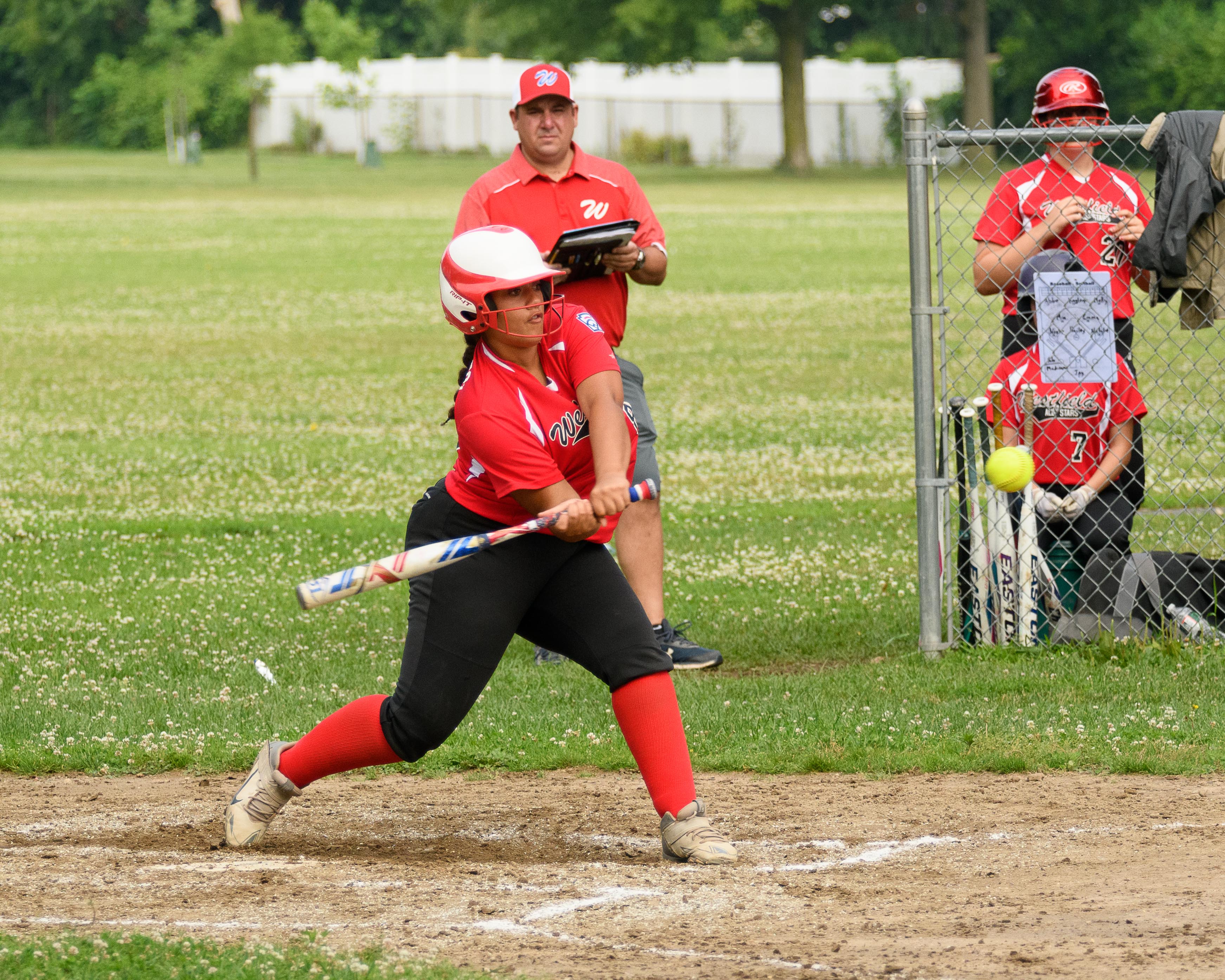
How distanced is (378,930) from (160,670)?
3.35 m

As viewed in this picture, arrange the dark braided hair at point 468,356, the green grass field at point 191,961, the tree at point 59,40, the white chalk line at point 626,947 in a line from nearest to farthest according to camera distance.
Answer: the green grass field at point 191,961, the white chalk line at point 626,947, the dark braided hair at point 468,356, the tree at point 59,40

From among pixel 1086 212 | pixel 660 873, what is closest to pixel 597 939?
pixel 660 873

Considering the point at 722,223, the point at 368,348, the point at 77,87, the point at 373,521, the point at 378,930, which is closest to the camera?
the point at 378,930

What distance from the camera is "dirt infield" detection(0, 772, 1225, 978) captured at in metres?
3.94

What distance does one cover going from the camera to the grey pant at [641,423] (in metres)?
7.04

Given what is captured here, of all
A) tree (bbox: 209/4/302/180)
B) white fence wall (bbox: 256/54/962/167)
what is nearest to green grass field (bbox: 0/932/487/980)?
tree (bbox: 209/4/302/180)

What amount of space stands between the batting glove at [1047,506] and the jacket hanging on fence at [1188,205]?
3.34 ft

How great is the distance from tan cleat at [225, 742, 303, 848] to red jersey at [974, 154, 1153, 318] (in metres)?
3.79

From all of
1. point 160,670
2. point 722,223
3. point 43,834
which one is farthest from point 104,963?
point 722,223

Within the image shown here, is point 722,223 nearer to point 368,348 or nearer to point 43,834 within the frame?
point 368,348

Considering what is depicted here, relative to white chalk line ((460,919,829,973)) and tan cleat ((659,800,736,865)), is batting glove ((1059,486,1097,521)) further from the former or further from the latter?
white chalk line ((460,919,829,973))

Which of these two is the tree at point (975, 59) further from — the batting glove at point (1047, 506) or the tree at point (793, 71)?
the batting glove at point (1047, 506)

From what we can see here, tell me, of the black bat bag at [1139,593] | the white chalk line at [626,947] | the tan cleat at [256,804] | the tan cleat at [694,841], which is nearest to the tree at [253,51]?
the black bat bag at [1139,593]

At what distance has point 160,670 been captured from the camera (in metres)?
7.12
